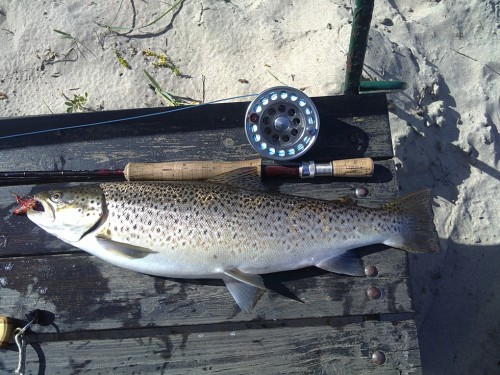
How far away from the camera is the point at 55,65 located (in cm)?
402

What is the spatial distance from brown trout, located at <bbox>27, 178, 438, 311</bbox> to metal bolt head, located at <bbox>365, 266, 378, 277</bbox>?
6 cm

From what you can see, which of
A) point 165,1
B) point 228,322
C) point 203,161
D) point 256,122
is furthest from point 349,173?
point 165,1

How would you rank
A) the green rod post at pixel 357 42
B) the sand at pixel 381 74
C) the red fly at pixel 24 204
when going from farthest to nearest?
the sand at pixel 381 74
the red fly at pixel 24 204
the green rod post at pixel 357 42

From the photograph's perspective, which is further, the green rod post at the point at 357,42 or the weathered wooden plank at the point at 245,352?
the weathered wooden plank at the point at 245,352

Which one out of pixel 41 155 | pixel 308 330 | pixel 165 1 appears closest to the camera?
pixel 308 330

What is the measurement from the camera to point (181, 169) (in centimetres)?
300

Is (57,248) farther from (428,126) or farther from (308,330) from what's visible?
(428,126)

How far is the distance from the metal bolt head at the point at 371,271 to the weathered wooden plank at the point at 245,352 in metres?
0.33

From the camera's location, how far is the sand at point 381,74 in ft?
12.3

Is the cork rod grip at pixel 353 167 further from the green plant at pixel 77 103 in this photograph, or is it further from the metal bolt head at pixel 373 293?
the green plant at pixel 77 103

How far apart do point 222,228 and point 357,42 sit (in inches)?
63.0

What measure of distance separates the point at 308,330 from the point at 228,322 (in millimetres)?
556

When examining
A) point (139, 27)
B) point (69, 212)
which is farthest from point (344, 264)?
point (139, 27)

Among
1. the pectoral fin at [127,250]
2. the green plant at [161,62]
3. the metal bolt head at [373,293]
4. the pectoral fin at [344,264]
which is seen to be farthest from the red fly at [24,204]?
the metal bolt head at [373,293]
